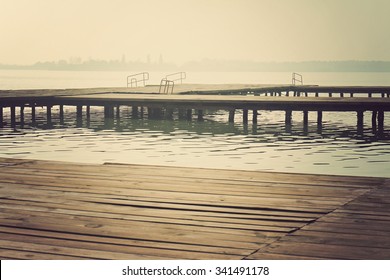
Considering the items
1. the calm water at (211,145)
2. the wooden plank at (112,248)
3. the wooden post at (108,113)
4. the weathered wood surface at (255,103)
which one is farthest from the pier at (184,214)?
the wooden post at (108,113)

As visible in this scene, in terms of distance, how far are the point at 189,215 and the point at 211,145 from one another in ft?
67.8

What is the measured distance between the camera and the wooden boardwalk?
14.7 ft

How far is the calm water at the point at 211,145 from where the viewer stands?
2145cm

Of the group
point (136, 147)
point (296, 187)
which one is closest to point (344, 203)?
point (296, 187)

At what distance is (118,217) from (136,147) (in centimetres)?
2033

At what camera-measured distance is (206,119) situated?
131 feet

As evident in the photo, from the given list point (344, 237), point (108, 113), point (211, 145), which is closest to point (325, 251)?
point (344, 237)

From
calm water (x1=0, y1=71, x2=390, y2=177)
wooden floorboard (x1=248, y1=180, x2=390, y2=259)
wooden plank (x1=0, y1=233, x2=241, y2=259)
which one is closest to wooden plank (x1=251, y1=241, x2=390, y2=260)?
wooden floorboard (x1=248, y1=180, x2=390, y2=259)

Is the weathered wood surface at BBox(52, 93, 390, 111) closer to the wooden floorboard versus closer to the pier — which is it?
the pier

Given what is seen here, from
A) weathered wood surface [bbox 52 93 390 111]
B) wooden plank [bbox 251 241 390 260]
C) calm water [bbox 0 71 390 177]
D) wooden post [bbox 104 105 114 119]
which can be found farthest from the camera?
wooden post [bbox 104 105 114 119]

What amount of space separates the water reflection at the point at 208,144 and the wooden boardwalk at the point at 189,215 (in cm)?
1313

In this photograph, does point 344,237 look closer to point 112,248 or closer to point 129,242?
point 129,242
